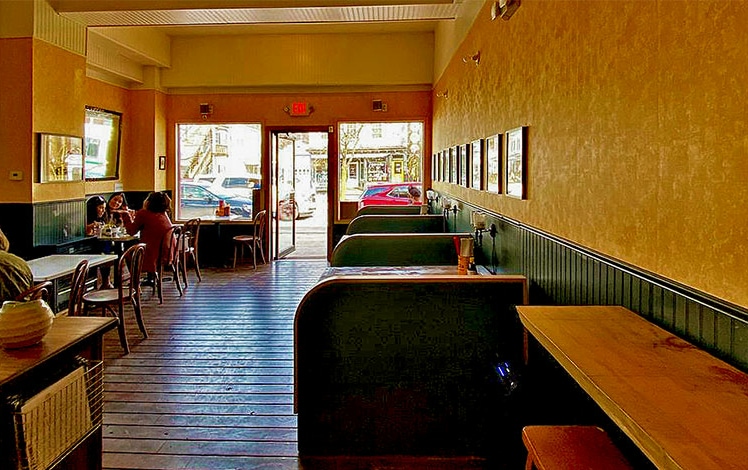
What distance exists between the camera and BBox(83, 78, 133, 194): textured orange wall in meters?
8.43

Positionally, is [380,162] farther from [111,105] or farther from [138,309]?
[138,309]

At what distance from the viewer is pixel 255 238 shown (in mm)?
9469

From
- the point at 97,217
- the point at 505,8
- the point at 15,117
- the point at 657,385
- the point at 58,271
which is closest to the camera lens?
the point at 657,385

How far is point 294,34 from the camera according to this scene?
953 cm

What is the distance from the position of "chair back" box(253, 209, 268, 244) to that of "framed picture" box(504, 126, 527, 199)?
611 centimetres

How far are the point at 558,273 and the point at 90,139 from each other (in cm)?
763

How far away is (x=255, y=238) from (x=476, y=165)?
525cm

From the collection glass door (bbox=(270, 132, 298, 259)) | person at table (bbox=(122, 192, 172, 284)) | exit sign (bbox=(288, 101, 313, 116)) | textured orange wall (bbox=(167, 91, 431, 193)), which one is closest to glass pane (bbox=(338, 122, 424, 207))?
textured orange wall (bbox=(167, 91, 431, 193))

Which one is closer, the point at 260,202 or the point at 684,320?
the point at 684,320

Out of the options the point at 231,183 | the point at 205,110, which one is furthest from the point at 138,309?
the point at 205,110

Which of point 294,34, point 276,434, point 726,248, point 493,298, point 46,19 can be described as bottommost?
point 276,434

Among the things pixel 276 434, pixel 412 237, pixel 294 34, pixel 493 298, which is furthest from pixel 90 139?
pixel 493 298

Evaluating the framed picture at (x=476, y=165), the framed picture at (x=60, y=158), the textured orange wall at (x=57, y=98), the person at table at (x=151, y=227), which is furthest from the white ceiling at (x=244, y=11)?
the person at table at (x=151, y=227)

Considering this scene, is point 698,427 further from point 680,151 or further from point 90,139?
point 90,139
